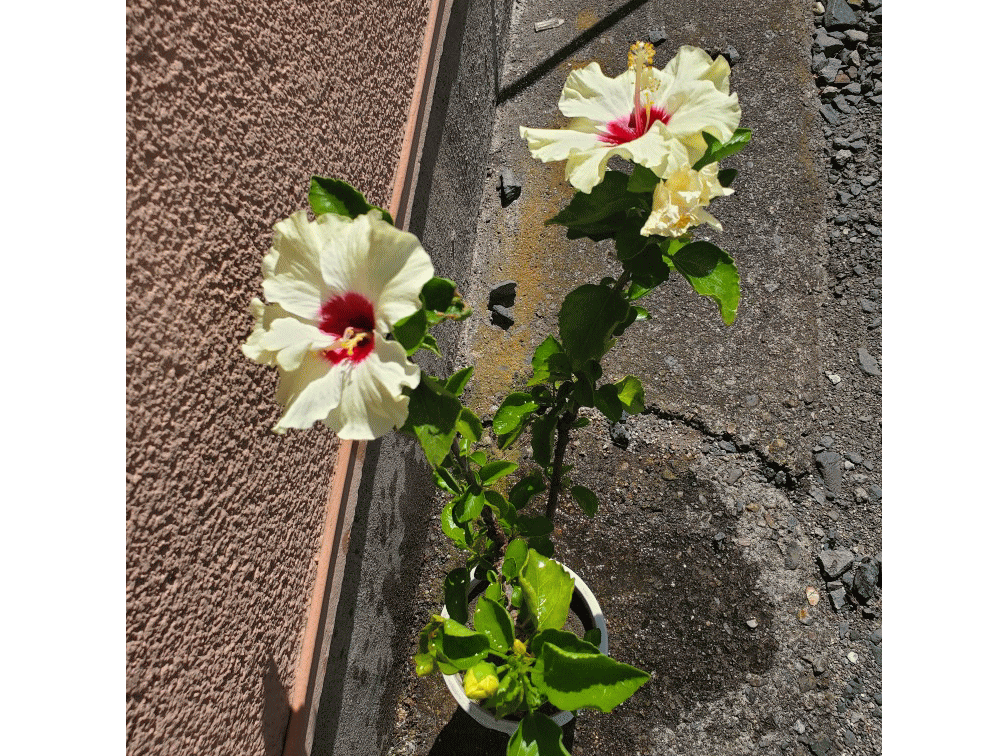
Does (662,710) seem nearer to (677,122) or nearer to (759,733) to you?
(759,733)

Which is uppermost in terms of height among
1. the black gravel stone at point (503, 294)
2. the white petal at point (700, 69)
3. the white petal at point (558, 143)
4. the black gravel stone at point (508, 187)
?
the black gravel stone at point (508, 187)

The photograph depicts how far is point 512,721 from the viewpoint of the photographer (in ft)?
4.89

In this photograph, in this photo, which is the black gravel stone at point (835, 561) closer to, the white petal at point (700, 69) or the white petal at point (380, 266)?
the white petal at point (700, 69)

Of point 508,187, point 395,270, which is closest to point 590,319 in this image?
point 395,270

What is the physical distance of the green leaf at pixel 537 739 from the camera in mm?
1104

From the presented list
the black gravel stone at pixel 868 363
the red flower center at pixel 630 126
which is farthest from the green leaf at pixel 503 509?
the black gravel stone at pixel 868 363

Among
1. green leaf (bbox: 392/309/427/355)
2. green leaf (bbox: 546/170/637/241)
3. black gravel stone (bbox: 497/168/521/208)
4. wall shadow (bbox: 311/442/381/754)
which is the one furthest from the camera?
black gravel stone (bbox: 497/168/521/208)

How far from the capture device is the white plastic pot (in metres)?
1.49

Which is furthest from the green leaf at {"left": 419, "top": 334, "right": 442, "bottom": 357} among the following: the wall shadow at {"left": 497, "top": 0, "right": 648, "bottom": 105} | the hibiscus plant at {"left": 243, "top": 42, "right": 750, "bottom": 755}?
the wall shadow at {"left": 497, "top": 0, "right": 648, "bottom": 105}

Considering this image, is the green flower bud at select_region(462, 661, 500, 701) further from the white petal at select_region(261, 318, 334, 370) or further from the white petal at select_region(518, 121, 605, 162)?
the white petal at select_region(518, 121, 605, 162)

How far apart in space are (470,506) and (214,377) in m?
0.48

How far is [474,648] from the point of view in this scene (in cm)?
111

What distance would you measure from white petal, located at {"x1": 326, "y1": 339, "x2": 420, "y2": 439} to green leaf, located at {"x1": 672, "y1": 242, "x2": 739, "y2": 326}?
1.54ft
